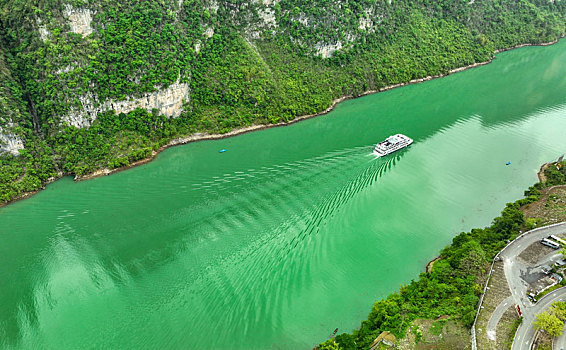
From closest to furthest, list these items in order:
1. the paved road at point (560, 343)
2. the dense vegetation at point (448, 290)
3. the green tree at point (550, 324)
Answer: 1. the paved road at point (560, 343)
2. the green tree at point (550, 324)
3. the dense vegetation at point (448, 290)

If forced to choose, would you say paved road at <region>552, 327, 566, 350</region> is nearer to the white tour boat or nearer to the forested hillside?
the white tour boat

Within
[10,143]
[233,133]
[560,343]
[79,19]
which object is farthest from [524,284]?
[79,19]

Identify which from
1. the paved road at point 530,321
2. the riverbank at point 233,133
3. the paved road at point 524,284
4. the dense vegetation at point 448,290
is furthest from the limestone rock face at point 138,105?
the paved road at point 530,321

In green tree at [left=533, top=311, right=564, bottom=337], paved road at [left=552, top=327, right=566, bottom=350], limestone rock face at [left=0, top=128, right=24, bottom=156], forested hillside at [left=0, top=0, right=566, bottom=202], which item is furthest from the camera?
forested hillside at [left=0, top=0, right=566, bottom=202]

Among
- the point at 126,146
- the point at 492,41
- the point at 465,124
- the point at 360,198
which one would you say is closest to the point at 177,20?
the point at 126,146

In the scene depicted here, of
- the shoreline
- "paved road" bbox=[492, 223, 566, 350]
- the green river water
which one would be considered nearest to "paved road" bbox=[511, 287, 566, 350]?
"paved road" bbox=[492, 223, 566, 350]

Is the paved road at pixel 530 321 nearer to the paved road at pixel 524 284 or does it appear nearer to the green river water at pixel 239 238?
the paved road at pixel 524 284
